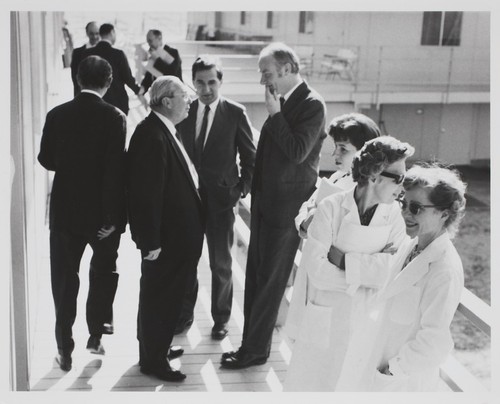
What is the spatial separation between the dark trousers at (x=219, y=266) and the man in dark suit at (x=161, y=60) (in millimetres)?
1439

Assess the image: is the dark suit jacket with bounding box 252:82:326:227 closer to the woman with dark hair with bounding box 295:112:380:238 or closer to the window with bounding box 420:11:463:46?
the woman with dark hair with bounding box 295:112:380:238

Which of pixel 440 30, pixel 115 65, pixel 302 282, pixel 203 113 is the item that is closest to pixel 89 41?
pixel 115 65

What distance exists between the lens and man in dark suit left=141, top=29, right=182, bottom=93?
4.24 metres

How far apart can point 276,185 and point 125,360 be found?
33.4 inches

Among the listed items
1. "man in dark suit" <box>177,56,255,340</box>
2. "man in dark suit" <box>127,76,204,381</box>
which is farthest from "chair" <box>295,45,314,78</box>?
"man in dark suit" <box>127,76,204,381</box>

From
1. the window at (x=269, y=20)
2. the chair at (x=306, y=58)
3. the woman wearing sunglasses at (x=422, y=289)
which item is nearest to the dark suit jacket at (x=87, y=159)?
the woman wearing sunglasses at (x=422, y=289)

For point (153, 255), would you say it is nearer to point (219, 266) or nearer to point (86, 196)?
point (86, 196)

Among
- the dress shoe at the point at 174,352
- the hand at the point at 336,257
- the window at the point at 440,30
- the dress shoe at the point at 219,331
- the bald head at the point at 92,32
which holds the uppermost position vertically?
the window at the point at 440,30

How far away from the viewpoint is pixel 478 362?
10906 millimetres

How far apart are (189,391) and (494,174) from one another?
127 centimetres

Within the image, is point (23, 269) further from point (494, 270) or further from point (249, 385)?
point (494, 270)

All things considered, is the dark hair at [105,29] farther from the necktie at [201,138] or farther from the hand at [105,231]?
the hand at [105,231]

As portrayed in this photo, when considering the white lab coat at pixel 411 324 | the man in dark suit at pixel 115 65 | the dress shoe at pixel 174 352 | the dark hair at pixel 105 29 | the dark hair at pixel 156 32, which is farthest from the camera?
the dark hair at pixel 156 32

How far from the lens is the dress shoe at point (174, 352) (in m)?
2.77
